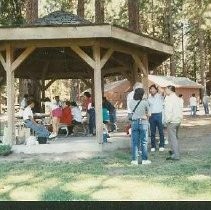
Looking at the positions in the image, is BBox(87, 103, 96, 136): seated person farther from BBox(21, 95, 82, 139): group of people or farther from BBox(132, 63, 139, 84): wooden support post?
BBox(132, 63, 139, 84): wooden support post

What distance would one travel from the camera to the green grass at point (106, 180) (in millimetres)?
7742

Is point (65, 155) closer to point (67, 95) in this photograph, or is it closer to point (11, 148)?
point (11, 148)

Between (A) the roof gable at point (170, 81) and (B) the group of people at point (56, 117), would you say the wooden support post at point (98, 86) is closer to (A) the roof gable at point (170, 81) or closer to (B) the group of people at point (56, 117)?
(B) the group of people at point (56, 117)

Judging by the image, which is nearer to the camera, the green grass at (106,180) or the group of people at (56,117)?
the green grass at (106,180)

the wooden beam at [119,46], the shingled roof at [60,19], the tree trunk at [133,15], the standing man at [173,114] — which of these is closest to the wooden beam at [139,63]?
the wooden beam at [119,46]

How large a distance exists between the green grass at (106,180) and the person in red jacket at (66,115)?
4395mm

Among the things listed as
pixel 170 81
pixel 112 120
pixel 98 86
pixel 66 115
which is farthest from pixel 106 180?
pixel 170 81

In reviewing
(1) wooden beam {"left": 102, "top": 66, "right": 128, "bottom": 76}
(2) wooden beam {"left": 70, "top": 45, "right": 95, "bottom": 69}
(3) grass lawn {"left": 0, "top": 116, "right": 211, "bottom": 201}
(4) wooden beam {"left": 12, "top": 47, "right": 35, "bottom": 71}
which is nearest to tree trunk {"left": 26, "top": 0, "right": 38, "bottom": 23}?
(1) wooden beam {"left": 102, "top": 66, "right": 128, "bottom": 76}

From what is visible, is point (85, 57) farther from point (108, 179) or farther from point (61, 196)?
point (61, 196)

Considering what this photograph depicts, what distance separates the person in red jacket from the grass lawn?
12.6 feet

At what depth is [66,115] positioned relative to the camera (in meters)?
16.5

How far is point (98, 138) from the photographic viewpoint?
13594 mm

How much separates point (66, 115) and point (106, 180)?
7633 mm
